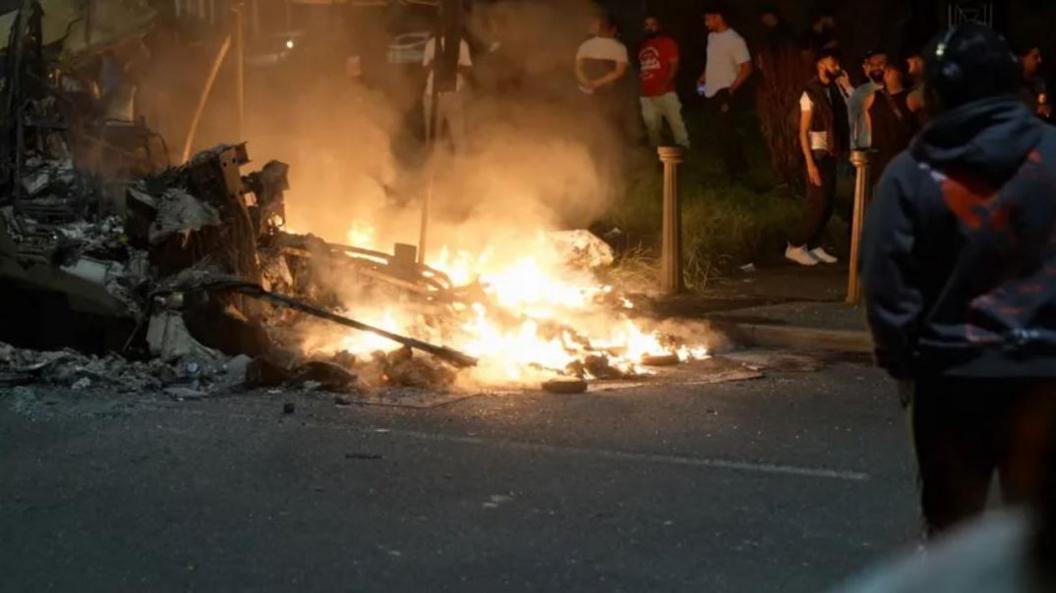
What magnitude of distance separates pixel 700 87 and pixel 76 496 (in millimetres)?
11521

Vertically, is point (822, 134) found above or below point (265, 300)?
above

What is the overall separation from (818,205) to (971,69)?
9.23m

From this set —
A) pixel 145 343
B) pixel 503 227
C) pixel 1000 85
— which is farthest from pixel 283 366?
pixel 1000 85

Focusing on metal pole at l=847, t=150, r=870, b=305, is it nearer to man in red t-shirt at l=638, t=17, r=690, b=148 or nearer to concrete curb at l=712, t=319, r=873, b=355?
concrete curb at l=712, t=319, r=873, b=355

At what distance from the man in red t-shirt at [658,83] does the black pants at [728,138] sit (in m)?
0.48

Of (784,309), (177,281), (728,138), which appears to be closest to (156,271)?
(177,281)

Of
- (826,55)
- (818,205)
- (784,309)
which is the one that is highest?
(826,55)

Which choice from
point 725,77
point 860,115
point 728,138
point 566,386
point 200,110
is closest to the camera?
point 566,386

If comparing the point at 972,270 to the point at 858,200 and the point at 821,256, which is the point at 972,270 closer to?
the point at 858,200

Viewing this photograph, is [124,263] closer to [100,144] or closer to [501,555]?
[100,144]

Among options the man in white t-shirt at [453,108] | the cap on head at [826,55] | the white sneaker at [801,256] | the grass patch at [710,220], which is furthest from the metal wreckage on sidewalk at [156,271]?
the cap on head at [826,55]

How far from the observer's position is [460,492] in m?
6.36

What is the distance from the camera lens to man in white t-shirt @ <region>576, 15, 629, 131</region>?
15312 mm

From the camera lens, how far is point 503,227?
12.8m
